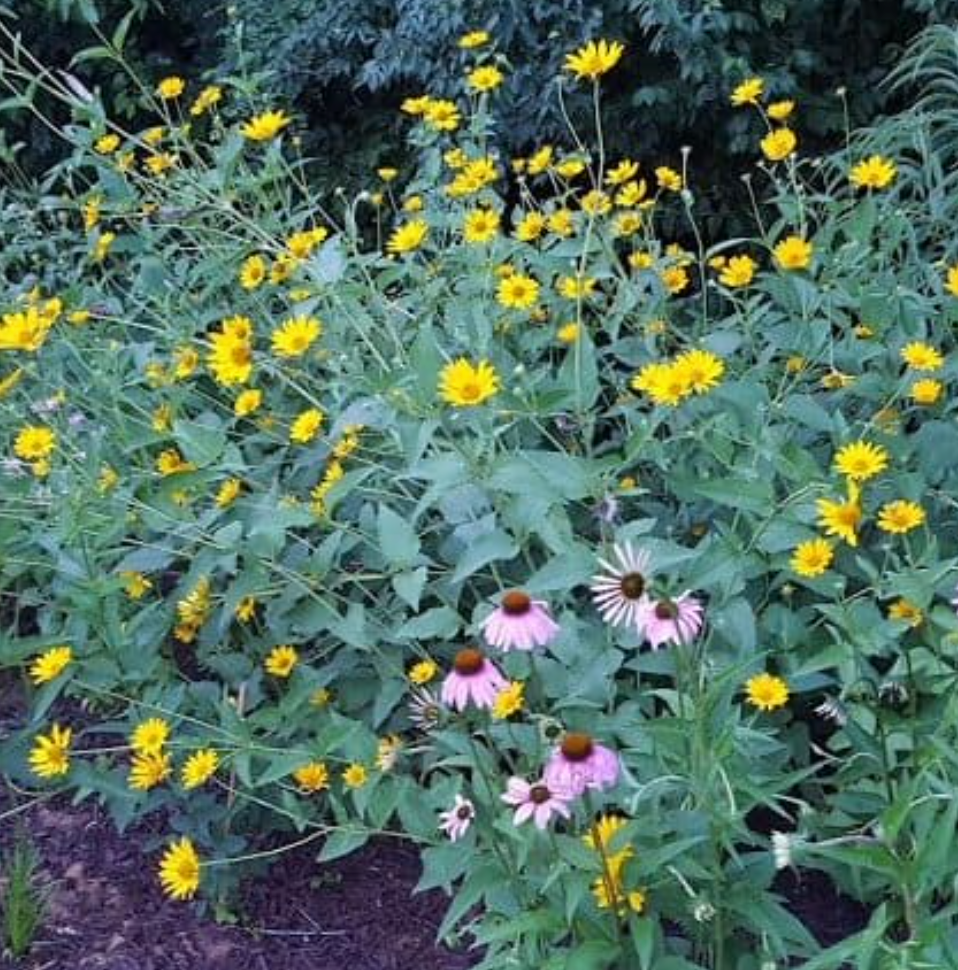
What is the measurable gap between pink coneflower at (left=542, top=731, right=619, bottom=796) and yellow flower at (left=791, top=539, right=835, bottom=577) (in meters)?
0.60

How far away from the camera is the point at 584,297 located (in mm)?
2748

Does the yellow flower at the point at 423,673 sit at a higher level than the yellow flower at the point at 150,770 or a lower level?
higher

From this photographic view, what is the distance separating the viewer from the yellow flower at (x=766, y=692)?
2.09m

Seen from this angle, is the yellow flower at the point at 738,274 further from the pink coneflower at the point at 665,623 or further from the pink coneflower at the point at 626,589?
the pink coneflower at the point at 665,623

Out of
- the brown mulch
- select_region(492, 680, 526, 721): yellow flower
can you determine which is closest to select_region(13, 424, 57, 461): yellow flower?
the brown mulch

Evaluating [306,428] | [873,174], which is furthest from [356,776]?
[873,174]

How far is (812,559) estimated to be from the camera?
7.00ft

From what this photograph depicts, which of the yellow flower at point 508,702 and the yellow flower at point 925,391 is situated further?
the yellow flower at point 925,391

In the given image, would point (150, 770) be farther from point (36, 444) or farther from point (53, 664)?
point (36, 444)

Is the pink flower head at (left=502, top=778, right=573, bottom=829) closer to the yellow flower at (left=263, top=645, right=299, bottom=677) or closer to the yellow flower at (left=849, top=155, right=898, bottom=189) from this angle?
the yellow flower at (left=263, top=645, right=299, bottom=677)

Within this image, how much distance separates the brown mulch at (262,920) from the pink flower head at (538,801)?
727 mm

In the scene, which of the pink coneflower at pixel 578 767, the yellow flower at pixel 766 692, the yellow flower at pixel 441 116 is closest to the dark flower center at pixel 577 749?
the pink coneflower at pixel 578 767

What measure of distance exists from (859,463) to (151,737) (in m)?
1.04

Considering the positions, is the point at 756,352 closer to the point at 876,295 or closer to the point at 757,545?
the point at 876,295
